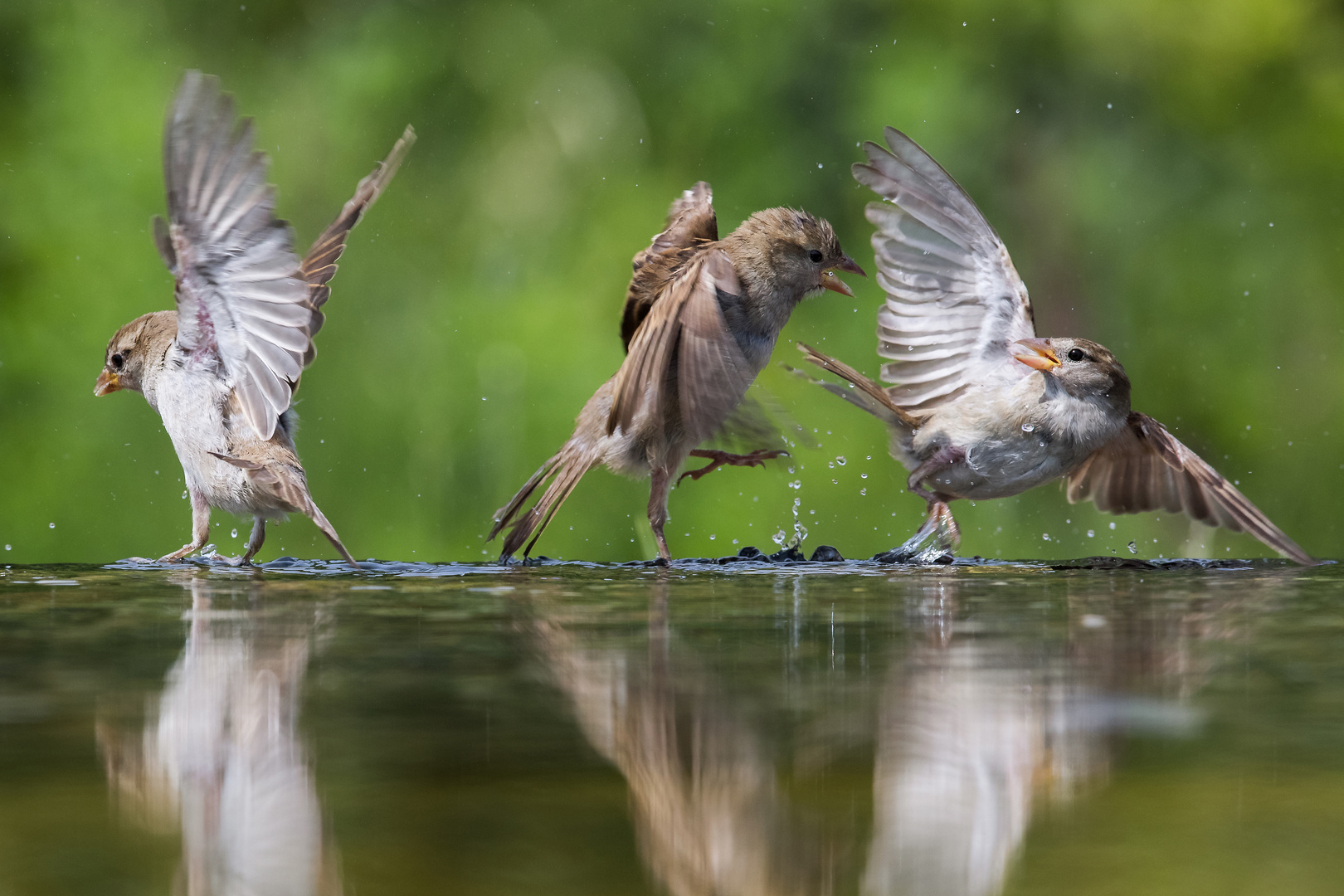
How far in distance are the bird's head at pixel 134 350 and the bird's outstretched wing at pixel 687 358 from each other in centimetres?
182

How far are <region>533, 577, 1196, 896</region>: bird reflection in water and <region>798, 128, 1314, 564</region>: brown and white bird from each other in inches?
94.8

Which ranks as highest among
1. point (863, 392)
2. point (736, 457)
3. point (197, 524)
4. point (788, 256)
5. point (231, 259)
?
point (788, 256)

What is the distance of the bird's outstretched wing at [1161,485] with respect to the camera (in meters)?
5.39

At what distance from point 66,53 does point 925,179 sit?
644 centimetres

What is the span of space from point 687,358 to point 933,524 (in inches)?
50.8

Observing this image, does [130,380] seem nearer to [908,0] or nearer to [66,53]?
[66,53]

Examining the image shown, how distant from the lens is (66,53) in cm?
959

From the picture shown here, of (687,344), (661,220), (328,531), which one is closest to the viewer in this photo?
(328,531)

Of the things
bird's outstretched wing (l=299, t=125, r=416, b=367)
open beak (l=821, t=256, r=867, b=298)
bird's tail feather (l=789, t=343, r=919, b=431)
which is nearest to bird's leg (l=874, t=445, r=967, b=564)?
bird's tail feather (l=789, t=343, r=919, b=431)

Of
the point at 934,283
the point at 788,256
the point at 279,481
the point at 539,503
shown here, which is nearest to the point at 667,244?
the point at 788,256

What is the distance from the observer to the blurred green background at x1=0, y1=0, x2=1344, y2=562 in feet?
29.5

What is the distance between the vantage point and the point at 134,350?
18.2 ft

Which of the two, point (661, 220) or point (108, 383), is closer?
point (108, 383)

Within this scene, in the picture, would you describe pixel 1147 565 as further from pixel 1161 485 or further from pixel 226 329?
pixel 226 329
